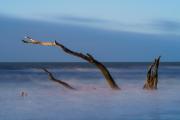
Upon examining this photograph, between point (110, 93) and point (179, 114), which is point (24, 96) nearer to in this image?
point (110, 93)

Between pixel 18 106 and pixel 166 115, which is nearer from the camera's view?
pixel 166 115

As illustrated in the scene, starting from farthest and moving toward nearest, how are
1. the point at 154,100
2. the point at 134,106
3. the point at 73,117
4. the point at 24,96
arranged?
the point at 24,96
the point at 154,100
the point at 134,106
the point at 73,117

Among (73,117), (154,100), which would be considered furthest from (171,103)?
(73,117)

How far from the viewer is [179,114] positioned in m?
16.5

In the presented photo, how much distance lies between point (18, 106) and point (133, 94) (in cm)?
567

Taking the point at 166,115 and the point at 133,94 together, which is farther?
the point at 133,94

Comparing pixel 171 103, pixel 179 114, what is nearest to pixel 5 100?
pixel 171 103

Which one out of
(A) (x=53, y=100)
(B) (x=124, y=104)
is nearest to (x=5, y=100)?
(A) (x=53, y=100)

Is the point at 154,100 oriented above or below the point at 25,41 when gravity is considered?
below

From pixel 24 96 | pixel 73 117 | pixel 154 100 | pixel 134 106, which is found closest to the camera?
pixel 73 117

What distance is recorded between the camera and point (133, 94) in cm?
2303

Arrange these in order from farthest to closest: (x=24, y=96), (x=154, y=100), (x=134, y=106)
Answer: (x=24, y=96) → (x=154, y=100) → (x=134, y=106)

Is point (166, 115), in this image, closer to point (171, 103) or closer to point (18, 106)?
point (171, 103)

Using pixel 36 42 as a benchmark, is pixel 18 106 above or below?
below
